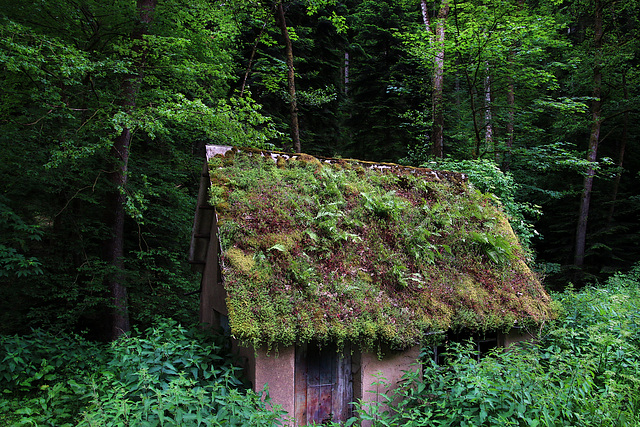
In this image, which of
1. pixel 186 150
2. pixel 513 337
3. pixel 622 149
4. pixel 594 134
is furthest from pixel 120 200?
pixel 622 149

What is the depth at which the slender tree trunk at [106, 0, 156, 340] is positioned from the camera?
29.7 ft

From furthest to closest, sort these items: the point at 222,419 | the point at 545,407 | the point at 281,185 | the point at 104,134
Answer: the point at 104,134 < the point at 281,185 < the point at 545,407 < the point at 222,419

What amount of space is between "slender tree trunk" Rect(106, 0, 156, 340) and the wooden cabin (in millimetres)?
2502

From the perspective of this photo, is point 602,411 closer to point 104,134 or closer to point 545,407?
point 545,407

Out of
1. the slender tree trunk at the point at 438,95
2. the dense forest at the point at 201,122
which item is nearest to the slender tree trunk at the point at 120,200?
the dense forest at the point at 201,122

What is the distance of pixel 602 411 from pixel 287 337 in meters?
4.52

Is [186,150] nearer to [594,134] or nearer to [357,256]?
[357,256]

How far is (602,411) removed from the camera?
507 cm

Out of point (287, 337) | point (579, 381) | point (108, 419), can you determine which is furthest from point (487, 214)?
point (108, 419)

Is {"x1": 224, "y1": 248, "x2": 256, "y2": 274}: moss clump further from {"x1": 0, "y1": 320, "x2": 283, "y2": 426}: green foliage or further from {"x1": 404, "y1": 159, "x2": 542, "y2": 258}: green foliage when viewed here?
{"x1": 404, "y1": 159, "x2": 542, "y2": 258}: green foliage

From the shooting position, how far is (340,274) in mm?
6141

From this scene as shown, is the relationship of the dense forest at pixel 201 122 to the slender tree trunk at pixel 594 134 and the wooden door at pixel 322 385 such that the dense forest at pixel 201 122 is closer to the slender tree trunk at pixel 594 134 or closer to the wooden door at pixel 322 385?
the slender tree trunk at pixel 594 134

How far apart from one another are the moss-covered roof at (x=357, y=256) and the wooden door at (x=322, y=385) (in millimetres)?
658

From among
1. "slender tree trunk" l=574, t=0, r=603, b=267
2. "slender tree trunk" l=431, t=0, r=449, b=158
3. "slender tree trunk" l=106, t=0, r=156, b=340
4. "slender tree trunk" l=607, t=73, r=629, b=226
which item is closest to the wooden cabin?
"slender tree trunk" l=106, t=0, r=156, b=340
